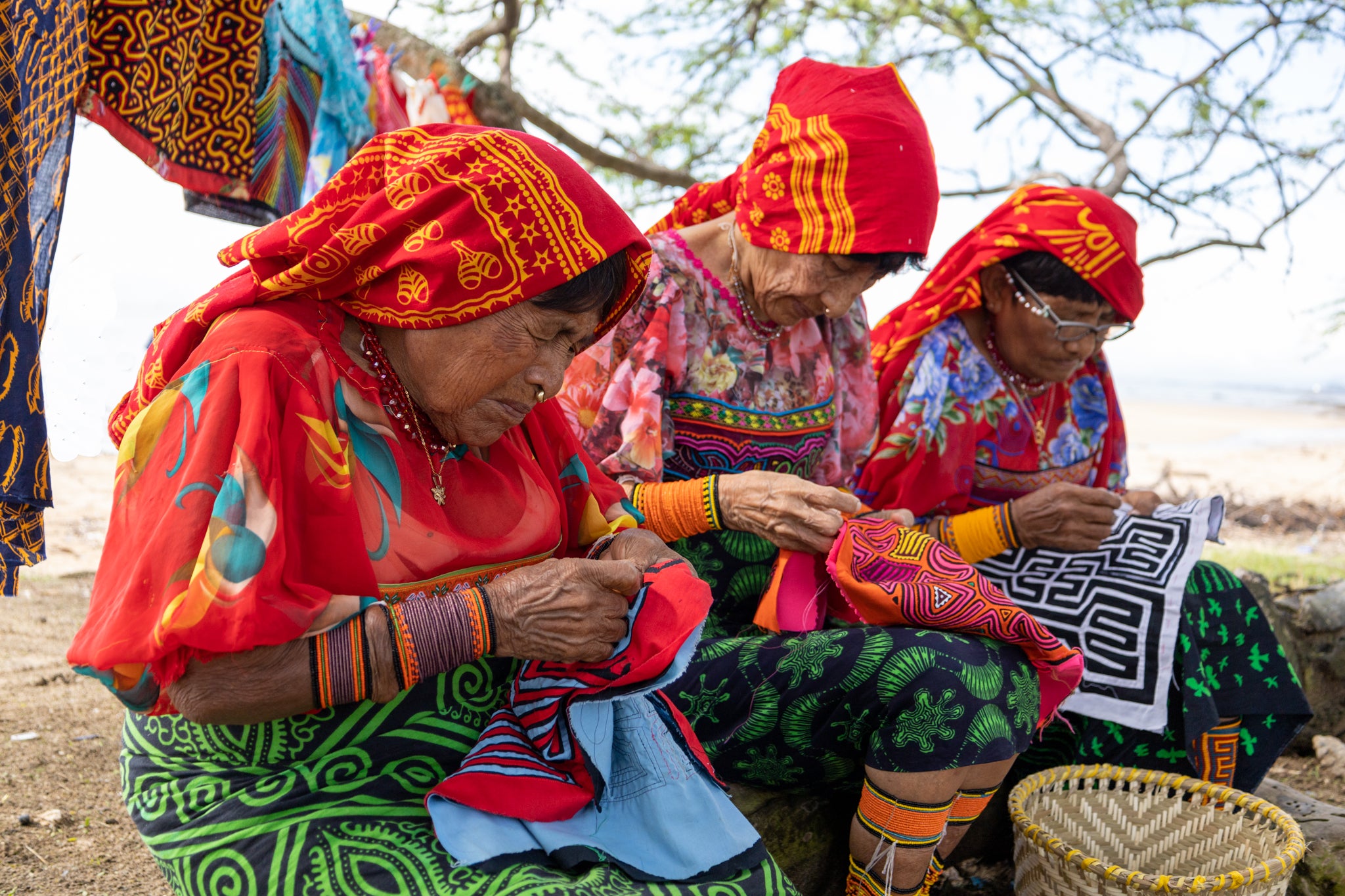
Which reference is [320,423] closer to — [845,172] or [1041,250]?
[845,172]

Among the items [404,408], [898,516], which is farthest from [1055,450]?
[404,408]

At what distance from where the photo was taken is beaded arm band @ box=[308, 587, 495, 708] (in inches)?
57.6

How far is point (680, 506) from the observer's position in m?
2.51

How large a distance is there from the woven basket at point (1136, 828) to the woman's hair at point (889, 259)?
1417 millimetres

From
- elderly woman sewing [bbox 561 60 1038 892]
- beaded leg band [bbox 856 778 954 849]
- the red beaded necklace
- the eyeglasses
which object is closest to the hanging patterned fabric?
elderly woman sewing [bbox 561 60 1038 892]

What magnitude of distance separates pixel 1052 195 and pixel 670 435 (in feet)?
5.17

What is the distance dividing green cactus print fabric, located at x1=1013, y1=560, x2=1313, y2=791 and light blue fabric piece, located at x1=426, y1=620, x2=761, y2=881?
4.65ft

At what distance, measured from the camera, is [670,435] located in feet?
8.75

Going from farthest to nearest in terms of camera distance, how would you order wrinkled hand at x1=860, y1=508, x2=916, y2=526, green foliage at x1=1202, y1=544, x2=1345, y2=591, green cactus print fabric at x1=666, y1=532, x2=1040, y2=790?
green foliage at x1=1202, y1=544, x2=1345, y2=591 → wrinkled hand at x1=860, y1=508, x2=916, y2=526 → green cactus print fabric at x1=666, y1=532, x2=1040, y2=790

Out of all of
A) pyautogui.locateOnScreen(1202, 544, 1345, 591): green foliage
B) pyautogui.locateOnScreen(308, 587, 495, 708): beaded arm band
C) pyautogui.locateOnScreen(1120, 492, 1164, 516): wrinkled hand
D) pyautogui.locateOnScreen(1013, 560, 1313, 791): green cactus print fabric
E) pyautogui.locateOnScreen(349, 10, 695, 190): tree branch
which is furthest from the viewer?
pyautogui.locateOnScreen(1202, 544, 1345, 591): green foliage

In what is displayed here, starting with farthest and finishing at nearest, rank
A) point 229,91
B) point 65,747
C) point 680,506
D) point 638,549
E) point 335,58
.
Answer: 1. point 335,58
2. point 229,91
3. point 65,747
4. point 680,506
5. point 638,549

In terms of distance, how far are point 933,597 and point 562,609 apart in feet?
3.23

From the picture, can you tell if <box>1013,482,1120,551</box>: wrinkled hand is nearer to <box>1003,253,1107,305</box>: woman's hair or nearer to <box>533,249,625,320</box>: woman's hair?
<box>1003,253,1107,305</box>: woman's hair

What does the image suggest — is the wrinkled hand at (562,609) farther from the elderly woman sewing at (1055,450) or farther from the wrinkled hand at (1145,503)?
the wrinkled hand at (1145,503)
